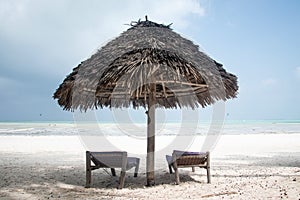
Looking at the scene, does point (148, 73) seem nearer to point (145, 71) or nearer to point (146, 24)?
point (145, 71)

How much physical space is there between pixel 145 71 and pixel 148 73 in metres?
0.06

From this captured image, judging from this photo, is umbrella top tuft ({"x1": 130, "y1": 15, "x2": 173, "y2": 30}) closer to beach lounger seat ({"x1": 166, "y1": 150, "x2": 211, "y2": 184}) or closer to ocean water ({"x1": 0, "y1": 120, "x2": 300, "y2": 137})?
beach lounger seat ({"x1": 166, "y1": 150, "x2": 211, "y2": 184})

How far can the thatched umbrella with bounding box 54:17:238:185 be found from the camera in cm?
486

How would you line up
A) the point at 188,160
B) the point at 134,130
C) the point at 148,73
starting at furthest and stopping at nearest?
the point at 134,130 < the point at 188,160 < the point at 148,73

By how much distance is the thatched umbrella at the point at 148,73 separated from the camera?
15.9 ft

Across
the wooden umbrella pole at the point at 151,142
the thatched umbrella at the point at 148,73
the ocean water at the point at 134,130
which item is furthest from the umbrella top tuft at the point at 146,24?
the ocean water at the point at 134,130

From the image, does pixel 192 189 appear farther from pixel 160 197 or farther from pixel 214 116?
pixel 214 116

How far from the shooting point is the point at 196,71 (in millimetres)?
5078

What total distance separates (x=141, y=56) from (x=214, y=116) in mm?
3042

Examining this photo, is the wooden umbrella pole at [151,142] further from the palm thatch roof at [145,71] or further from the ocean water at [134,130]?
the ocean water at [134,130]

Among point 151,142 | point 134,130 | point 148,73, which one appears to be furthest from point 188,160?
point 134,130

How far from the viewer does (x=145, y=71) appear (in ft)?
15.6

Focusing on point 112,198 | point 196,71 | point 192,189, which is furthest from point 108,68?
point 192,189

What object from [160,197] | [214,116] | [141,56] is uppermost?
[141,56]
